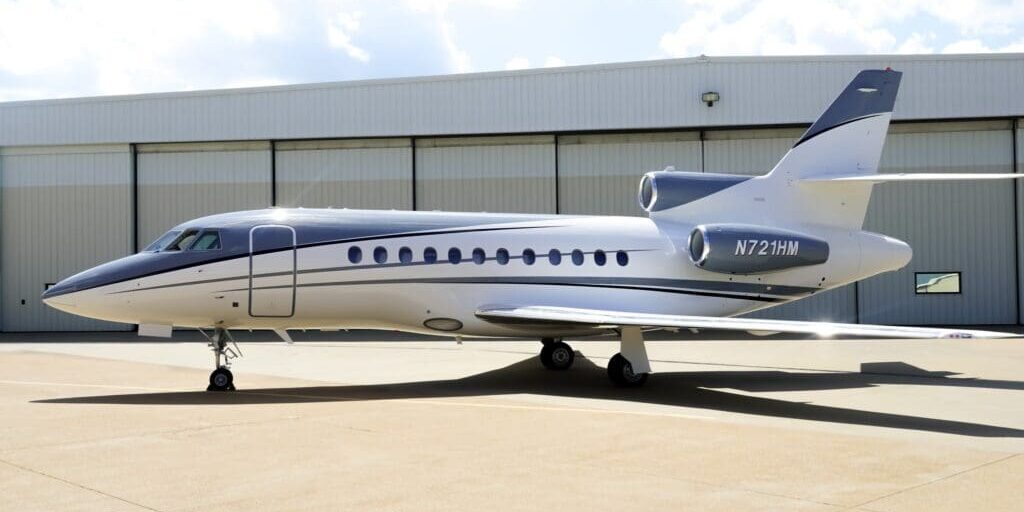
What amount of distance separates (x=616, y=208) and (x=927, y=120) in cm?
1059

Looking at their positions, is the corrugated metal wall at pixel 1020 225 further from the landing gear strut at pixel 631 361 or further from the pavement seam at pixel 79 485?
the pavement seam at pixel 79 485

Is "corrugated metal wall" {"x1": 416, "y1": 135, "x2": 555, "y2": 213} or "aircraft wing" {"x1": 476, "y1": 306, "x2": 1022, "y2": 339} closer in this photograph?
"aircraft wing" {"x1": 476, "y1": 306, "x2": 1022, "y2": 339}

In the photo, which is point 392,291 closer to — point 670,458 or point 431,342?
point 670,458

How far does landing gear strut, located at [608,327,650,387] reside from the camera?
640 inches

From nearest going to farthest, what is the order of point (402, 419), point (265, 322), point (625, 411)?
point (402, 419), point (625, 411), point (265, 322)

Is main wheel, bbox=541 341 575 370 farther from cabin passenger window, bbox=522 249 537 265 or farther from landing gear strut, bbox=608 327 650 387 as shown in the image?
landing gear strut, bbox=608 327 650 387

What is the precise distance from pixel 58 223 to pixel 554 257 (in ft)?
76.0

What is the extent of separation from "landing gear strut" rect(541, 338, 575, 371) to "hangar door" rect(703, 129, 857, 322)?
13.4m

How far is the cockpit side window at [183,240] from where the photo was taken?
52.1 ft

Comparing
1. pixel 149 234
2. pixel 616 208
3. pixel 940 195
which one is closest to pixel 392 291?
pixel 616 208

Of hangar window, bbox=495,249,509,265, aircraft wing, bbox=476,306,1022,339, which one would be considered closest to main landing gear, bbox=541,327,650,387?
aircraft wing, bbox=476,306,1022,339

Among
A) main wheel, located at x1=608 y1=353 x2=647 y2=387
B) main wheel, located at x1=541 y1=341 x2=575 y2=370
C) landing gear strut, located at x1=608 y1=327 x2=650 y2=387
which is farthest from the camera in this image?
main wheel, located at x1=541 y1=341 x2=575 y2=370

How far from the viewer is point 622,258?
18.6m

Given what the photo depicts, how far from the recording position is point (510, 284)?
17.8 m
